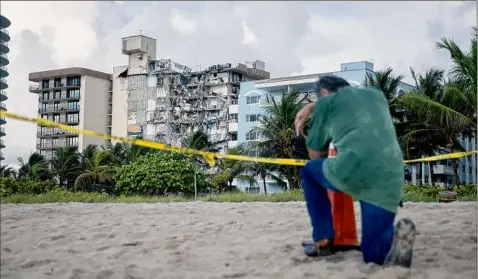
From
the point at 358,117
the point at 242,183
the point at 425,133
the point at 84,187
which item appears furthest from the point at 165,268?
the point at 242,183

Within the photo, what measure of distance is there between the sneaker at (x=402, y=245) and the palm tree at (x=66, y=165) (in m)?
1.61

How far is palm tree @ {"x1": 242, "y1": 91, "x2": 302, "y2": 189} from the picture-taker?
4527 mm

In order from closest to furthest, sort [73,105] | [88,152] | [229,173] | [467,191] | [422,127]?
[73,105]
[88,152]
[422,127]
[467,191]
[229,173]

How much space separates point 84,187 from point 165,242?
1.96 feet

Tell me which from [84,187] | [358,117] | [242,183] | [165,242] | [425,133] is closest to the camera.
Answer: [358,117]

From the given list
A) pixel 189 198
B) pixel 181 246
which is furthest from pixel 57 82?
pixel 189 198

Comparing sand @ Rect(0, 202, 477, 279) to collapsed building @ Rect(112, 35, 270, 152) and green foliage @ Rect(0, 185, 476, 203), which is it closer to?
green foliage @ Rect(0, 185, 476, 203)

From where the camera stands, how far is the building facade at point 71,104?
3.32 metres

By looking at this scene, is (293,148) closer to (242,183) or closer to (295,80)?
(295,80)

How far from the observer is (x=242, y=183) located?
24.9 ft

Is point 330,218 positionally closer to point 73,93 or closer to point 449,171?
point 73,93

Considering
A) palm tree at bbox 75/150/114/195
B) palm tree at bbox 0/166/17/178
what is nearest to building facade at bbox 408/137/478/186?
palm tree at bbox 75/150/114/195

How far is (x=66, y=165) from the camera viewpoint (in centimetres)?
351

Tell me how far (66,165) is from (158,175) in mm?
941
